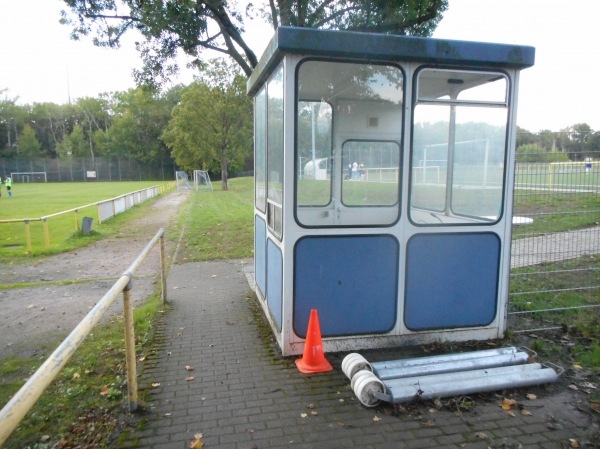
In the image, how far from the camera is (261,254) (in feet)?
18.1

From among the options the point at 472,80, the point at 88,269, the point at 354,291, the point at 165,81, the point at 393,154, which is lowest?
the point at 88,269

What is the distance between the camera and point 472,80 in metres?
4.41

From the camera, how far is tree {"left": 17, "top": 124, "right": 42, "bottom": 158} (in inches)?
2778

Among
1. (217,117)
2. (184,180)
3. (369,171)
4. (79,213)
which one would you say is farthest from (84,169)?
(369,171)

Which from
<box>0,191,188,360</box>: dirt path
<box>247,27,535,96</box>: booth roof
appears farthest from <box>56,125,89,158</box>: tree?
<box>247,27,535,96</box>: booth roof

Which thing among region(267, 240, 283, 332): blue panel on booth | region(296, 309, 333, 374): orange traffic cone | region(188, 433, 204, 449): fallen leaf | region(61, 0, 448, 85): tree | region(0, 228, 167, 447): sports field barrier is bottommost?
region(188, 433, 204, 449): fallen leaf

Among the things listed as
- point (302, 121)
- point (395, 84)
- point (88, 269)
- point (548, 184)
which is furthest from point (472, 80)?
point (88, 269)

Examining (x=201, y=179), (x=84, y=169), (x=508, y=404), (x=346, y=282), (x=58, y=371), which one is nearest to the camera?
(x=58, y=371)

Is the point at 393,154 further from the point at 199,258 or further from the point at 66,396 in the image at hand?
the point at 199,258

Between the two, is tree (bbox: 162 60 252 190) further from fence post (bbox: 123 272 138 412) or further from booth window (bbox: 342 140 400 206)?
fence post (bbox: 123 272 138 412)

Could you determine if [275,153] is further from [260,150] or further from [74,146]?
[74,146]

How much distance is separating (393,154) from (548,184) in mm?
1699

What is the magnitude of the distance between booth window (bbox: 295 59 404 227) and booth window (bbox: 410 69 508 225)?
1.03 feet

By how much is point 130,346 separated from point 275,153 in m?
2.37
